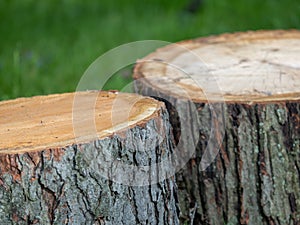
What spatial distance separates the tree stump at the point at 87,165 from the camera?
1.94 meters

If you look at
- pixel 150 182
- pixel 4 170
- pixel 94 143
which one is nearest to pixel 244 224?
pixel 150 182

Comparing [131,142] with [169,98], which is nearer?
[131,142]

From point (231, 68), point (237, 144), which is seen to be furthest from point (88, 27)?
point (237, 144)

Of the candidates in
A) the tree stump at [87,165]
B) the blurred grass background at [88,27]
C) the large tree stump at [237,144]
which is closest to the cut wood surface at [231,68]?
the large tree stump at [237,144]

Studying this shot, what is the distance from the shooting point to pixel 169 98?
2502mm

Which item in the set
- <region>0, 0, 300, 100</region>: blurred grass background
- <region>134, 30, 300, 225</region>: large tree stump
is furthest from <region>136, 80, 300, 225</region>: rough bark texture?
<region>0, 0, 300, 100</region>: blurred grass background

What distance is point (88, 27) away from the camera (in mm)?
5398

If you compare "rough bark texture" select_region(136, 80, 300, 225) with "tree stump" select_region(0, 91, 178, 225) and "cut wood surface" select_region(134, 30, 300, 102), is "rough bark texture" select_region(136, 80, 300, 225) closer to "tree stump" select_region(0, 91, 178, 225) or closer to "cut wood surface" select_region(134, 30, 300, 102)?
"cut wood surface" select_region(134, 30, 300, 102)

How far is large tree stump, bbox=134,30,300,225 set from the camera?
243 centimetres

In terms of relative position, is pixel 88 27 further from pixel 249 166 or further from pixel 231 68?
pixel 249 166

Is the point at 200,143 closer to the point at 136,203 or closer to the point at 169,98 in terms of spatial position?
the point at 169,98

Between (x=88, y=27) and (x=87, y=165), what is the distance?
3.56m

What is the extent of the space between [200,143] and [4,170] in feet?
2.85

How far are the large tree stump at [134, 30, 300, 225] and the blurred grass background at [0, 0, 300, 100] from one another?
1.54m
